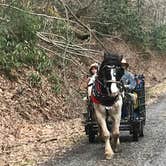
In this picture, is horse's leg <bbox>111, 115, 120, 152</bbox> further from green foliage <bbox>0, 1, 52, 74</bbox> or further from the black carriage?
green foliage <bbox>0, 1, 52, 74</bbox>

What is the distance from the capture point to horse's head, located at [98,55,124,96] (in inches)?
363

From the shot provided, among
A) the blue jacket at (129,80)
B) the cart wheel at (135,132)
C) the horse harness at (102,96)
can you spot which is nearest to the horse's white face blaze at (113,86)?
the horse harness at (102,96)

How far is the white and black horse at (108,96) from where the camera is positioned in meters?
9.31

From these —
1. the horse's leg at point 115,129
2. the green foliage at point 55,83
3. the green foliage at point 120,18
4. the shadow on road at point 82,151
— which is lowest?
the shadow on road at point 82,151

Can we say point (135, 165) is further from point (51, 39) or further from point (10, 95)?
point (51, 39)

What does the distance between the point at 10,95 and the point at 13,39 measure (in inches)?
68.6

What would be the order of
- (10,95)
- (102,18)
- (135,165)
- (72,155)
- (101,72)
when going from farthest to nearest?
(102,18)
(10,95)
(72,155)
(101,72)
(135,165)

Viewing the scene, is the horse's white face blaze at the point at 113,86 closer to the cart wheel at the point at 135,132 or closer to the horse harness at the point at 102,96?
the horse harness at the point at 102,96

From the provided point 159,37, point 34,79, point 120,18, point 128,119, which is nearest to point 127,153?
point 128,119

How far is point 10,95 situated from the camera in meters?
14.9

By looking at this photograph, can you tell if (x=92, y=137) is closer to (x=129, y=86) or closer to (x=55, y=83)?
(x=129, y=86)

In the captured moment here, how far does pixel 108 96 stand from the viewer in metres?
9.58

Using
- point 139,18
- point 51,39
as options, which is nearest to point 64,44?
point 51,39

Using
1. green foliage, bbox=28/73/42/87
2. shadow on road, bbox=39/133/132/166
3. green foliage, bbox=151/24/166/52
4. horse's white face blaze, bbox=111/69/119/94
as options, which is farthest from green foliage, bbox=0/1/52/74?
green foliage, bbox=151/24/166/52
